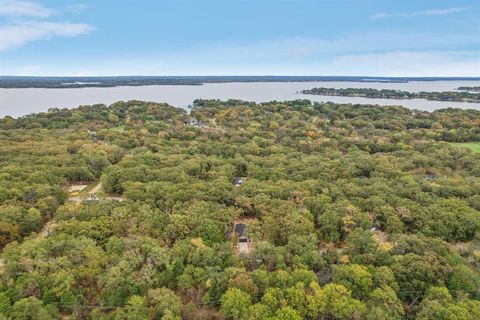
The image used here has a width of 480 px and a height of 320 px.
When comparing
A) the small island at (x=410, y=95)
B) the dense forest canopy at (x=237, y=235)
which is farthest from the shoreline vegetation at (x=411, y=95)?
the dense forest canopy at (x=237, y=235)

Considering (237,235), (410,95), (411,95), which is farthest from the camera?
(411,95)

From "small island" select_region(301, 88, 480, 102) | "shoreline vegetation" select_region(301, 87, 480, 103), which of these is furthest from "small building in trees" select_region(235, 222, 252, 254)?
"small island" select_region(301, 88, 480, 102)

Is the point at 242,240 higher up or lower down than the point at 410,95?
lower down

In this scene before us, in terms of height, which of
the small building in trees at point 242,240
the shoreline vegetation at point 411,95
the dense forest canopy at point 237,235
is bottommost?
the small building in trees at point 242,240

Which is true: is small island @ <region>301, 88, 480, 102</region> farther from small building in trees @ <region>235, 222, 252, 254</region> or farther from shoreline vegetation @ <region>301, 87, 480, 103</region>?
small building in trees @ <region>235, 222, 252, 254</region>

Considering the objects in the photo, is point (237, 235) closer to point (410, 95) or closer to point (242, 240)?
point (242, 240)

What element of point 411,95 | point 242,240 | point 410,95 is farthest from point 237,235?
point 411,95

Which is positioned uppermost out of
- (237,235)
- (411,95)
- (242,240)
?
(411,95)

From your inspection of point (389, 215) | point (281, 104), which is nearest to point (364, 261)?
point (389, 215)

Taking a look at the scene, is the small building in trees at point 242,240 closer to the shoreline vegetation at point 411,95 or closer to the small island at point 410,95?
the shoreline vegetation at point 411,95
